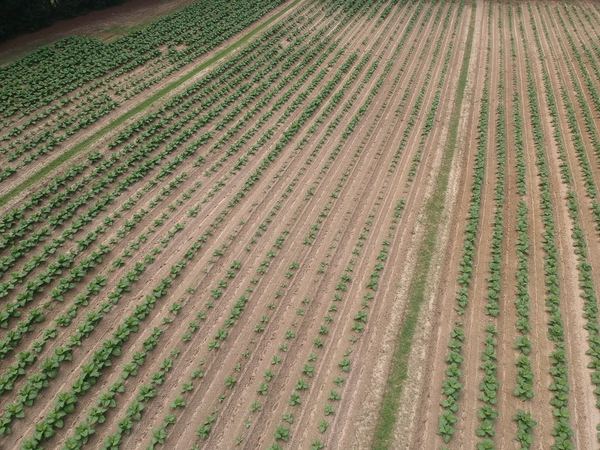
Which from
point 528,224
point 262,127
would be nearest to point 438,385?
point 528,224

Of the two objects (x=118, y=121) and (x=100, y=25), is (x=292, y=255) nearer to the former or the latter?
(x=118, y=121)

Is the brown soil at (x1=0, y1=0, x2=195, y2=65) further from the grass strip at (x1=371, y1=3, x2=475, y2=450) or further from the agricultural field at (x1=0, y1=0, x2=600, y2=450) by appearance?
the grass strip at (x1=371, y1=3, x2=475, y2=450)

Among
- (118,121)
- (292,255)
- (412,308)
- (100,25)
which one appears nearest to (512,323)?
(412,308)

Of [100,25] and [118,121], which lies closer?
[118,121]

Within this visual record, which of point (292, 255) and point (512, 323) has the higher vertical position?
point (292, 255)

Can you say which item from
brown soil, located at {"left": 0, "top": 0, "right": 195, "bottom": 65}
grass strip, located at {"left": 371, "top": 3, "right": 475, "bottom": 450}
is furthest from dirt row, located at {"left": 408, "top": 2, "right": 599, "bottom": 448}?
brown soil, located at {"left": 0, "top": 0, "right": 195, "bottom": 65}

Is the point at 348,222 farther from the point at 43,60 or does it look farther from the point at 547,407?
the point at 43,60

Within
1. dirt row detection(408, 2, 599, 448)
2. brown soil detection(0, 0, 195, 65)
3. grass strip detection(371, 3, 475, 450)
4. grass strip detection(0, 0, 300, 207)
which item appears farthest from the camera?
brown soil detection(0, 0, 195, 65)

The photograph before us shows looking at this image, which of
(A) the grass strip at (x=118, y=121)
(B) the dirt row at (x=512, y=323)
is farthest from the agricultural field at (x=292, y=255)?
(A) the grass strip at (x=118, y=121)
